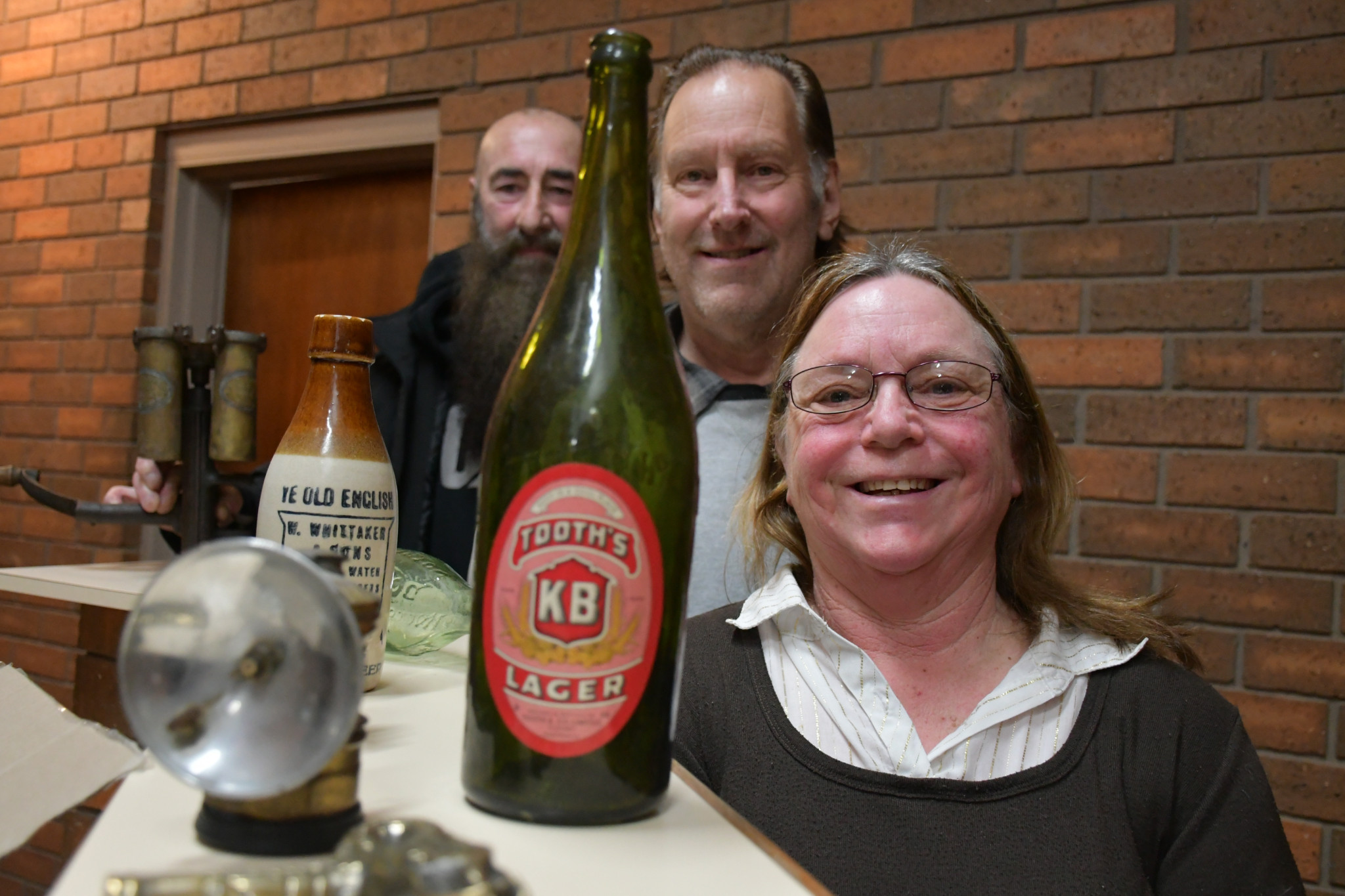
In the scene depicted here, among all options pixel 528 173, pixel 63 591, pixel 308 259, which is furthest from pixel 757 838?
pixel 308 259

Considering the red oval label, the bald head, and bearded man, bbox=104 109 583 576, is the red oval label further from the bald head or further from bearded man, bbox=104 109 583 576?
the bald head

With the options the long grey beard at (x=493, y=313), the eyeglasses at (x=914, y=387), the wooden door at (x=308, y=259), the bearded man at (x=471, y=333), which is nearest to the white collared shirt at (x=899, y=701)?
the eyeglasses at (x=914, y=387)

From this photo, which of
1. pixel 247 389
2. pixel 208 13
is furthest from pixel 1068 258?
pixel 208 13

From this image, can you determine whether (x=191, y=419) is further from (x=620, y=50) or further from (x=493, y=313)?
(x=620, y=50)

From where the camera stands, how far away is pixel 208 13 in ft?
9.64

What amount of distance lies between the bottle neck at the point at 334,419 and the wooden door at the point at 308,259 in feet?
7.64

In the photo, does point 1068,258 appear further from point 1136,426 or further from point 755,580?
point 755,580

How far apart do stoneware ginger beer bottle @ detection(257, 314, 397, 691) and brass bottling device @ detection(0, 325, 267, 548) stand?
51cm

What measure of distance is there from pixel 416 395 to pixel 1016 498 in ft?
4.09

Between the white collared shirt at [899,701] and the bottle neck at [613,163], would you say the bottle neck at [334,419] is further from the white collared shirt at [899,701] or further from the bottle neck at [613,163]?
the white collared shirt at [899,701]

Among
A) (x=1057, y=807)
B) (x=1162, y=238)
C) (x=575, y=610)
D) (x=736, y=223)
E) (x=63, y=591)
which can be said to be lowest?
(x=1057, y=807)

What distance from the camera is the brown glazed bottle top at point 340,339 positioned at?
580mm

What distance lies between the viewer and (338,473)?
57cm

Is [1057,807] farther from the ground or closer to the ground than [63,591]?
closer to the ground
